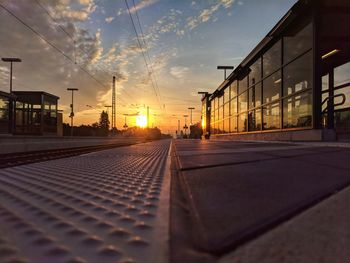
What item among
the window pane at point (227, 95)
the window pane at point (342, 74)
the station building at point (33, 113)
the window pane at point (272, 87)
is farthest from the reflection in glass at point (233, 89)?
the station building at point (33, 113)

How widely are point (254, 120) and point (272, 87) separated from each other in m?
3.21

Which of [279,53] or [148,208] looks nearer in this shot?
[148,208]

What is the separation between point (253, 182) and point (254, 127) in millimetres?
15504

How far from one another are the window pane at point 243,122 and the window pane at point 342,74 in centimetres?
625

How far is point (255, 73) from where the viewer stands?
1744 cm

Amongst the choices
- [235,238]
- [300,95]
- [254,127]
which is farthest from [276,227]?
[254,127]

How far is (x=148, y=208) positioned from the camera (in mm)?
1514

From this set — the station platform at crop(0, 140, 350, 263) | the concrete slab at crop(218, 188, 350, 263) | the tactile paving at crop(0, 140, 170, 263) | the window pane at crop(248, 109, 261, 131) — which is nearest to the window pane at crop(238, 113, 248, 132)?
the window pane at crop(248, 109, 261, 131)

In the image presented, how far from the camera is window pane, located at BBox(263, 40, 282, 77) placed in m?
13.8

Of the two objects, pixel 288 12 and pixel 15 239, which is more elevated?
pixel 288 12

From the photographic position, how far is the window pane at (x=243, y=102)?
19125 millimetres

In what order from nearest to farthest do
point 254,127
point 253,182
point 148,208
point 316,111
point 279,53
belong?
point 148,208 < point 253,182 < point 316,111 < point 279,53 < point 254,127

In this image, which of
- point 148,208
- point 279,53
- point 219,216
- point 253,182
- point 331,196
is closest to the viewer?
point 219,216

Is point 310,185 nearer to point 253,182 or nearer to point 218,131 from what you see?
point 253,182
